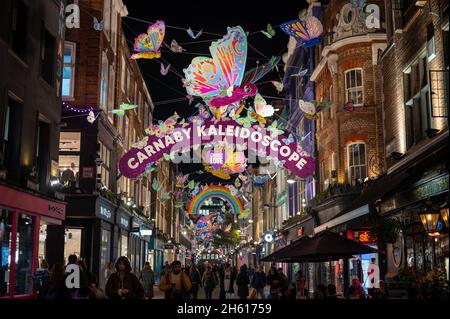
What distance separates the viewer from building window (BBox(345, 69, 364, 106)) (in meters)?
30.0

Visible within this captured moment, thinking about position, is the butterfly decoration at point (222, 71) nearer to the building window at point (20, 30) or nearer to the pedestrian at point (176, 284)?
the building window at point (20, 30)

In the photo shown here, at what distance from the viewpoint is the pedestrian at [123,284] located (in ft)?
36.7

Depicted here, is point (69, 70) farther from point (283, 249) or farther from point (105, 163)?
point (283, 249)

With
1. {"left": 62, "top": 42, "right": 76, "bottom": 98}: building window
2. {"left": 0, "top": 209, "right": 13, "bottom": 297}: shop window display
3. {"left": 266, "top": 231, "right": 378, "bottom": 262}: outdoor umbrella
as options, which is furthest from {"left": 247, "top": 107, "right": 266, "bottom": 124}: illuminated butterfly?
{"left": 0, "top": 209, "right": 13, "bottom": 297}: shop window display

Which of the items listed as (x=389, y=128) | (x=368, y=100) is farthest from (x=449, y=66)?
(x=368, y=100)

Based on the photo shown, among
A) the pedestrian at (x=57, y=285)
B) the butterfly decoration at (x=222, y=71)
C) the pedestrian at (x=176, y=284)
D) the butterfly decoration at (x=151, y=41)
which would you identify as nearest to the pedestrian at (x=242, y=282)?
the butterfly decoration at (x=222, y=71)

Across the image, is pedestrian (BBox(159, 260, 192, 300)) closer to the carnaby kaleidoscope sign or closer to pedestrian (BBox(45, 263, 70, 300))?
pedestrian (BBox(45, 263, 70, 300))

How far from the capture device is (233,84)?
2406cm

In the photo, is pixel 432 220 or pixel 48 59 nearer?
pixel 432 220

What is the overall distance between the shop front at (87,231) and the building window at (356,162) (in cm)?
1183

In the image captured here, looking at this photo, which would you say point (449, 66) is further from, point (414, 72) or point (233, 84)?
point (233, 84)

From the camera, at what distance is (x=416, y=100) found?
18016 mm

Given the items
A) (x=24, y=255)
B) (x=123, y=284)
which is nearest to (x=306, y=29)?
(x=24, y=255)

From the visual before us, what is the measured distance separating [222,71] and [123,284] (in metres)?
13.9
